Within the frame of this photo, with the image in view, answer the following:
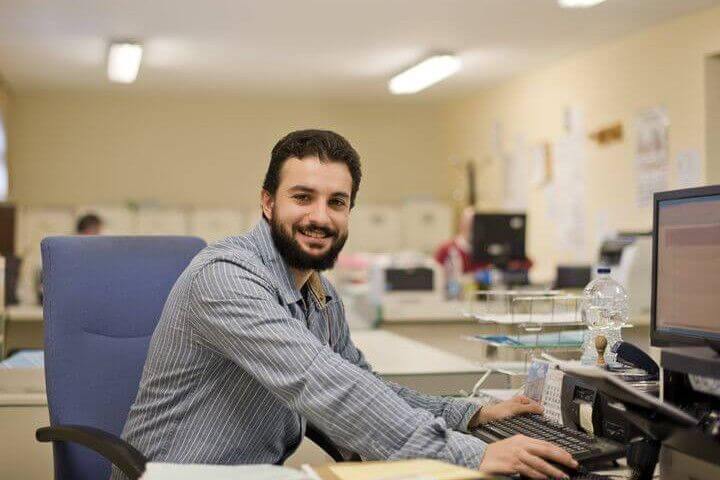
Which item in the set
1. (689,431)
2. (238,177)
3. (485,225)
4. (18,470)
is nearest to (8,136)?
(238,177)

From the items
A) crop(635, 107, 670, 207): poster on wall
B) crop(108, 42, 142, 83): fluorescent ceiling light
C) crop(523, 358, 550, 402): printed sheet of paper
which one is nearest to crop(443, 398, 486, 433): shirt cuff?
crop(523, 358, 550, 402): printed sheet of paper

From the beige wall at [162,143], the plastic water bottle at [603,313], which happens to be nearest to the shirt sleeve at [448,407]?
the plastic water bottle at [603,313]

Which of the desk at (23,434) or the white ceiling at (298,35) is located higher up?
the white ceiling at (298,35)

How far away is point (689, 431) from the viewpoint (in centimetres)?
126

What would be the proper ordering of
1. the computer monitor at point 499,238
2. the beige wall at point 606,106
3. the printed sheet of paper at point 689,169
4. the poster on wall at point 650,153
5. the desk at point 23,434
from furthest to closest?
the computer monitor at point 499,238
the poster on wall at point 650,153
the beige wall at point 606,106
the printed sheet of paper at point 689,169
the desk at point 23,434

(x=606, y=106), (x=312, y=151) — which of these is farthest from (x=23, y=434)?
(x=606, y=106)

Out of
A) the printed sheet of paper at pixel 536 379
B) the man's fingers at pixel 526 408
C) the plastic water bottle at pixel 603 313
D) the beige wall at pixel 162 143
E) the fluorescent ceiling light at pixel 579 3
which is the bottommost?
the man's fingers at pixel 526 408

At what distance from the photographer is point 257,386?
5.57 ft

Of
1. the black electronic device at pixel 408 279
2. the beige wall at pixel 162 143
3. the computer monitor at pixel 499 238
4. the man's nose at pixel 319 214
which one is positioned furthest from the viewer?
the beige wall at pixel 162 143

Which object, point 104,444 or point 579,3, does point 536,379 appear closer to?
point 104,444

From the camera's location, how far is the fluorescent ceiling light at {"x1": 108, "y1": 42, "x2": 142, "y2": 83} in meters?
6.16

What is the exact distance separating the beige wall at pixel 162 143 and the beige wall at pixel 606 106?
4.37 feet

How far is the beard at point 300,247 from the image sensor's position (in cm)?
173

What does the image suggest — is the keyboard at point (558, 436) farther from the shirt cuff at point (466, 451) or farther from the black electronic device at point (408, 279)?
the black electronic device at point (408, 279)
